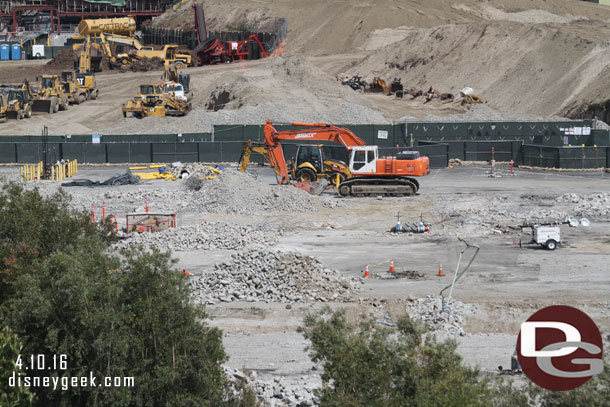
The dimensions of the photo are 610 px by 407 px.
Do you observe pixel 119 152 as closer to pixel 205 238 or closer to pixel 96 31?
pixel 205 238

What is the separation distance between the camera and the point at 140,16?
103 meters

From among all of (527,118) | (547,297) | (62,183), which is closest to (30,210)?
(547,297)

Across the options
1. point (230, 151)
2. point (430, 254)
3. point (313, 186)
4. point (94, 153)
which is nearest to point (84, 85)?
point (94, 153)

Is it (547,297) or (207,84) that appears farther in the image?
(207,84)

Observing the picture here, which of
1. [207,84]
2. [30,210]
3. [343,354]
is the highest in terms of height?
[207,84]

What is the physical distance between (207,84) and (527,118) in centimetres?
2590

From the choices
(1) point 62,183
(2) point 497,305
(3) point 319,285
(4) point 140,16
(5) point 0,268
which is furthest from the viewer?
(4) point 140,16

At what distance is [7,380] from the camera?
10.8 meters

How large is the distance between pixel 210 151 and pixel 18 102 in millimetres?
17481

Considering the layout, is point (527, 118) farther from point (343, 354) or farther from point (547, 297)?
point (343, 354)

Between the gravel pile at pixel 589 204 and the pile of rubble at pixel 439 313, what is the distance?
41.9 ft

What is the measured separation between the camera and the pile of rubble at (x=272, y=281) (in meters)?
20.1

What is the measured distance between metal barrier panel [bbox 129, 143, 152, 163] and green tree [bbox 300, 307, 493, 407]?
128ft

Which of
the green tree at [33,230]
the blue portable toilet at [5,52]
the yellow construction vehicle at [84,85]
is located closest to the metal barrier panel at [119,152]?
the yellow construction vehicle at [84,85]
